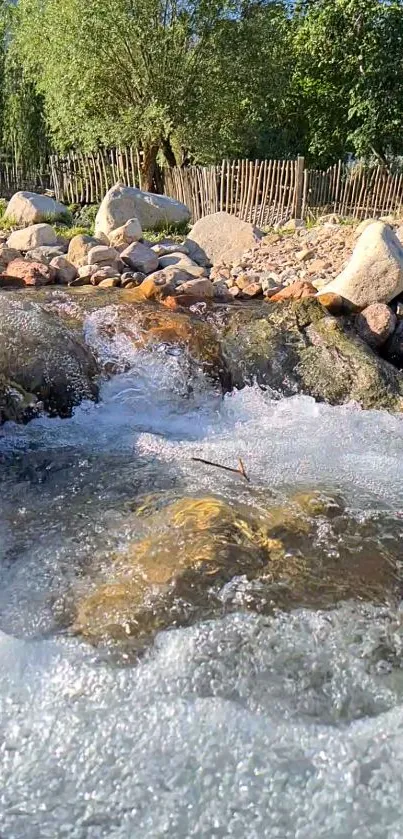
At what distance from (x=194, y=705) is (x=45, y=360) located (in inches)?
134

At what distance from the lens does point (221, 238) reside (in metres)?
10.2

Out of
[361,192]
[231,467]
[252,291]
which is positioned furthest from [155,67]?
[231,467]

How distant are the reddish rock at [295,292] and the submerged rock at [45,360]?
224cm

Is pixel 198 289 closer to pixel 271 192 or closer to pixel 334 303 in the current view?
pixel 334 303

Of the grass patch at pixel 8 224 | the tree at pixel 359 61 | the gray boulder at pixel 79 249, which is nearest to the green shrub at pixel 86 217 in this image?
the grass patch at pixel 8 224

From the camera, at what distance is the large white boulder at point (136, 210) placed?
34.6 ft

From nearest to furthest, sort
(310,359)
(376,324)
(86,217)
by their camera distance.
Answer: (310,359)
(376,324)
(86,217)

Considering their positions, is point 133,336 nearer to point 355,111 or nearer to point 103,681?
Result: point 103,681

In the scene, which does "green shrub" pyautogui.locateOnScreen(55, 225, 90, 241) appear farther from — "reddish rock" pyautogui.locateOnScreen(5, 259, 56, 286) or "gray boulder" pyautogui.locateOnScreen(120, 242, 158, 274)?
"reddish rock" pyautogui.locateOnScreen(5, 259, 56, 286)

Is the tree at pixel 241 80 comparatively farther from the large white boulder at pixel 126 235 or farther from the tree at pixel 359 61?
the large white boulder at pixel 126 235

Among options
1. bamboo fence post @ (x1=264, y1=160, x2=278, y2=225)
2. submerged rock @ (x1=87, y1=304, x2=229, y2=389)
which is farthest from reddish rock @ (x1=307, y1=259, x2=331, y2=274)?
bamboo fence post @ (x1=264, y1=160, x2=278, y2=225)

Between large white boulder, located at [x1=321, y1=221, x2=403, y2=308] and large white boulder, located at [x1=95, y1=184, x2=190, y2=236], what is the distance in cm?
443

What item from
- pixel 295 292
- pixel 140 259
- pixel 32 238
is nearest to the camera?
pixel 295 292

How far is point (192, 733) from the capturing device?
2424 mm
